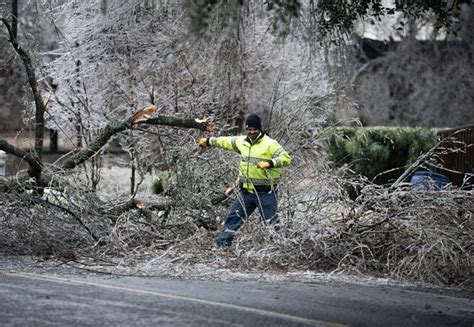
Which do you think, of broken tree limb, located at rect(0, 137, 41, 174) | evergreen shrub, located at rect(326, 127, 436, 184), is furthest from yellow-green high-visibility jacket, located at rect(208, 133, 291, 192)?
evergreen shrub, located at rect(326, 127, 436, 184)

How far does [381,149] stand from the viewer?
22641mm

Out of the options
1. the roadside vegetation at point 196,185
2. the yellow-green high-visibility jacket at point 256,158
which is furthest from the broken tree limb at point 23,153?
the yellow-green high-visibility jacket at point 256,158

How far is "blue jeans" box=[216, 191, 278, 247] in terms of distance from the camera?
11828mm

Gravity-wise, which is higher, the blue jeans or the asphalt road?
the blue jeans

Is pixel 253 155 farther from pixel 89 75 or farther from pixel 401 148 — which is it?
pixel 401 148

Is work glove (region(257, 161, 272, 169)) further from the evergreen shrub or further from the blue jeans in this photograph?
the evergreen shrub

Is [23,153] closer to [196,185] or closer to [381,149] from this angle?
[196,185]

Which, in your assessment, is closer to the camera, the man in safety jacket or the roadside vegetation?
the roadside vegetation

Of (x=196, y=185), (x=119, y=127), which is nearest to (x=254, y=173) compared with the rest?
(x=196, y=185)

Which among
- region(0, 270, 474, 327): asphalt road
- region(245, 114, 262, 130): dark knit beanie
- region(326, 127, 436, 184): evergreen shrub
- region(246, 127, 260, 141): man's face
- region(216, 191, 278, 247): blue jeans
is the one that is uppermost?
region(245, 114, 262, 130): dark knit beanie

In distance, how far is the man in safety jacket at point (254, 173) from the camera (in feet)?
39.4

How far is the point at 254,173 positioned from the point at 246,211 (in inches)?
18.9

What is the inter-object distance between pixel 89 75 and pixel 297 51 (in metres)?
5.79

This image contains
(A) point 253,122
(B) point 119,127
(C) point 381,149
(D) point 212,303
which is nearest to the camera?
(D) point 212,303
